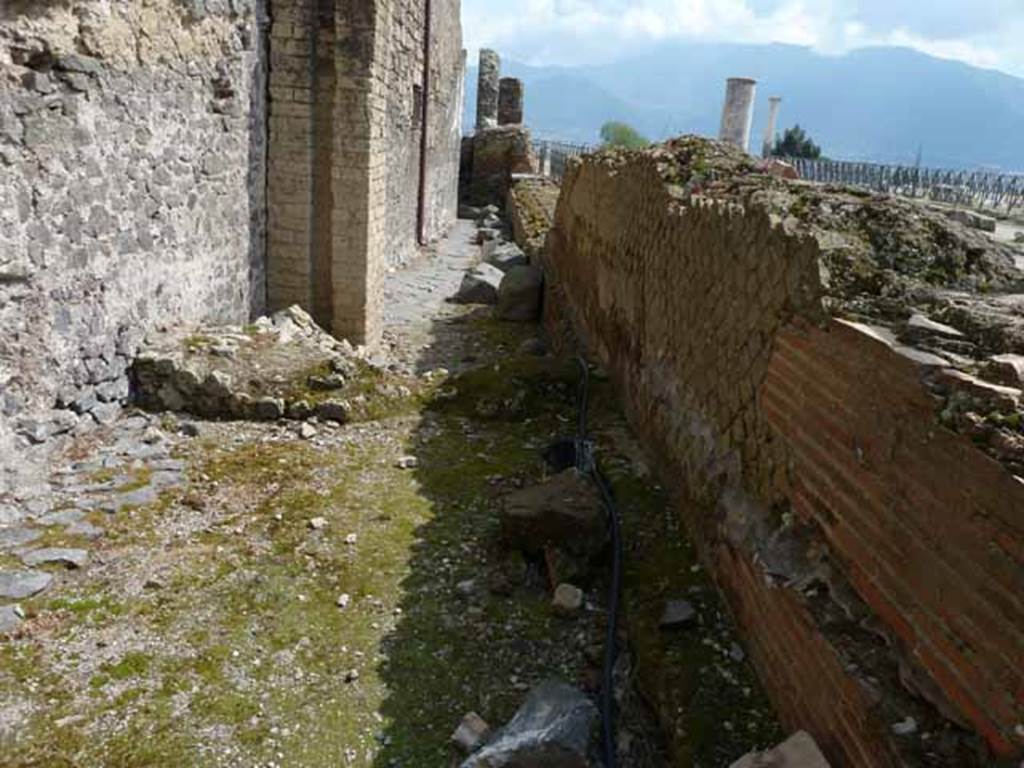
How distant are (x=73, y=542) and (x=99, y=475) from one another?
763mm

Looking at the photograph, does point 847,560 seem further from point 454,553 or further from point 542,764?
point 454,553

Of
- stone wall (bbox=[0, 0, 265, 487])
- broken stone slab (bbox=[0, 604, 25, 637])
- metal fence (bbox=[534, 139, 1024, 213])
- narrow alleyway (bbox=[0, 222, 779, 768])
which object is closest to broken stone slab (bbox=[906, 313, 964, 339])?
narrow alleyway (bbox=[0, 222, 779, 768])

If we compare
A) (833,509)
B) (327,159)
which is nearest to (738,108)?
(327,159)

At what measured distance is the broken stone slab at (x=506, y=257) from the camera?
1273 centimetres

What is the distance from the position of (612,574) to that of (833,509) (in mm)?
1494

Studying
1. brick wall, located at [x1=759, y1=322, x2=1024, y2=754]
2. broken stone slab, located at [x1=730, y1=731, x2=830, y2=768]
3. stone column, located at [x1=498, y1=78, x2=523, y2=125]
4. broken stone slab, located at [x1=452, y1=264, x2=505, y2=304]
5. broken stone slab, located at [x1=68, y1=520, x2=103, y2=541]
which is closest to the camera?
brick wall, located at [x1=759, y1=322, x2=1024, y2=754]

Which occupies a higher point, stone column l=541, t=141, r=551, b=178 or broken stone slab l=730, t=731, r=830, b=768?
stone column l=541, t=141, r=551, b=178

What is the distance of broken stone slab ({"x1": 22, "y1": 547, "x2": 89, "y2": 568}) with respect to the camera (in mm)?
3945

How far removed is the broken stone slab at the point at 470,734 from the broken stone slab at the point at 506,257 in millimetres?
9526

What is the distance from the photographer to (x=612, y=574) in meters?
3.90

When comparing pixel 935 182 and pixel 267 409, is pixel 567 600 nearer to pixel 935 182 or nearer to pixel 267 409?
pixel 267 409

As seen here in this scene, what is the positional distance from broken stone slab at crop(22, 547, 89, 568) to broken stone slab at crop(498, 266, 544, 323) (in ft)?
22.2

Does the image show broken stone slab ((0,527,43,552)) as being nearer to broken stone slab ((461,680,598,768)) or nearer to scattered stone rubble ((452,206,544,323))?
broken stone slab ((461,680,598,768))

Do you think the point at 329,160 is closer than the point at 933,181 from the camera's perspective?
Yes
